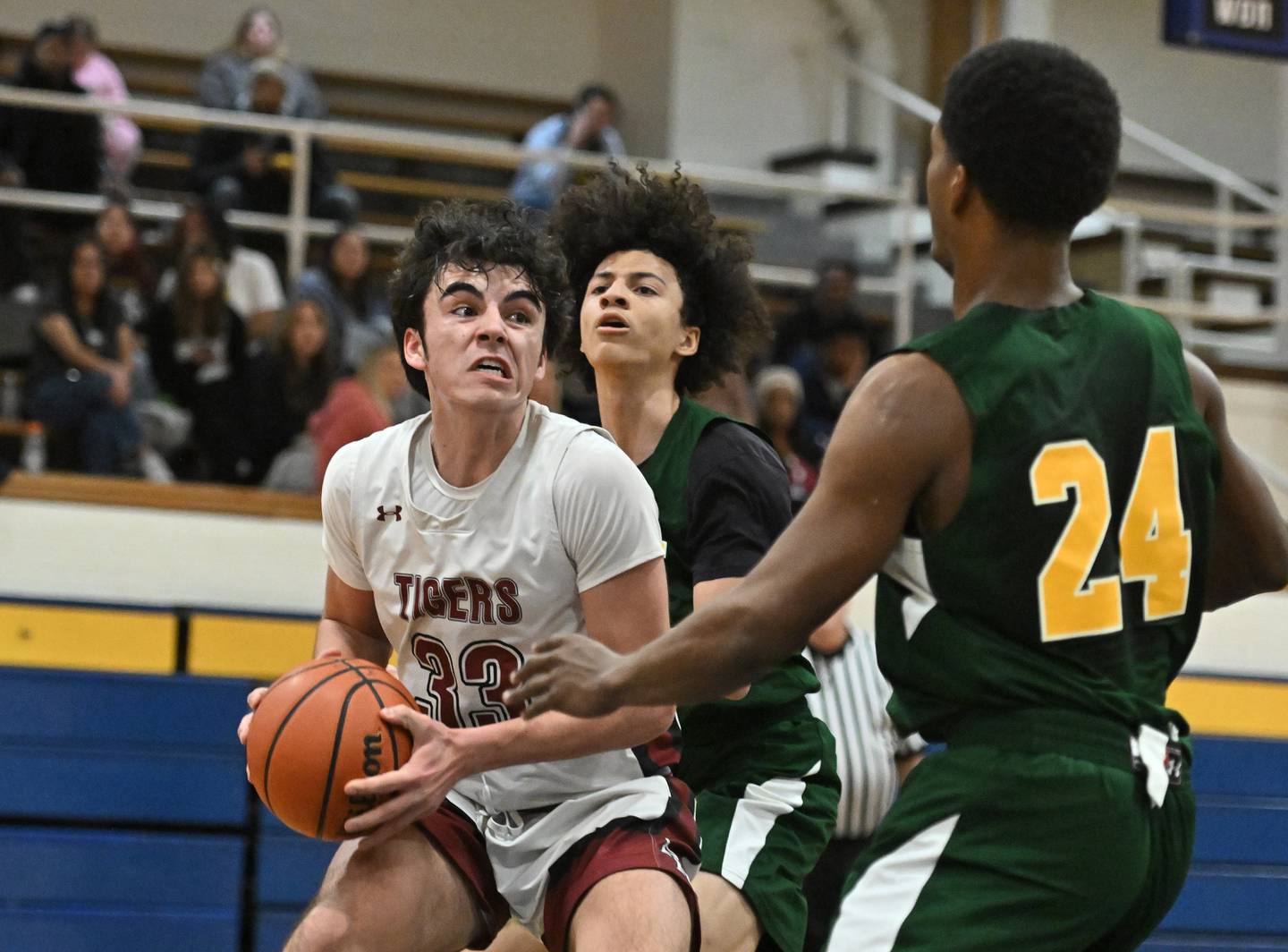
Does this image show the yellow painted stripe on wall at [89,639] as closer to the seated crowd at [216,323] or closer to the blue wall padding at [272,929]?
the blue wall padding at [272,929]

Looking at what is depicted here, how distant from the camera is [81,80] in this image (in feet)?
33.2

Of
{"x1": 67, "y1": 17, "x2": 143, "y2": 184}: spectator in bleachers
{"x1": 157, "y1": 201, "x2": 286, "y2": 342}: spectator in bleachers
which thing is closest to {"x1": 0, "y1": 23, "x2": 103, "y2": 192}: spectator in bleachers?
{"x1": 67, "y1": 17, "x2": 143, "y2": 184}: spectator in bleachers

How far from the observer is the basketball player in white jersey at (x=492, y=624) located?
312 cm

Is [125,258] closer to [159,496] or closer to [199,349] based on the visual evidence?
Answer: [199,349]

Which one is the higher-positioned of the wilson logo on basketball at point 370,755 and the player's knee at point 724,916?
the wilson logo on basketball at point 370,755

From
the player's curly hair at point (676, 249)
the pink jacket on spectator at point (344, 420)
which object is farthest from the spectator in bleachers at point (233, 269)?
the player's curly hair at point (676, 249)

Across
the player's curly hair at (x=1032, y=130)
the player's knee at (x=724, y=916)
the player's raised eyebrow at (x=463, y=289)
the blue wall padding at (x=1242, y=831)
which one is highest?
the player's curly hair at (x=1032, y=130)

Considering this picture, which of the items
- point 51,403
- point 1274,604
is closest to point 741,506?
point 51,403

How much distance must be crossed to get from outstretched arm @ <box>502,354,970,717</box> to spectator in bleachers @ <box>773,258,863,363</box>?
7.06 m

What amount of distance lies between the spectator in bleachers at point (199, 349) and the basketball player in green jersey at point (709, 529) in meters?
4.03

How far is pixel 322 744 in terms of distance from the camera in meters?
3.05

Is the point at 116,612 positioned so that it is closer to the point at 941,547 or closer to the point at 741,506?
the point at 741,506

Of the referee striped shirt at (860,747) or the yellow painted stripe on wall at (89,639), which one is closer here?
the referee striped shirt at (860,747)

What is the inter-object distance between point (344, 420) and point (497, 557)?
4027mm
